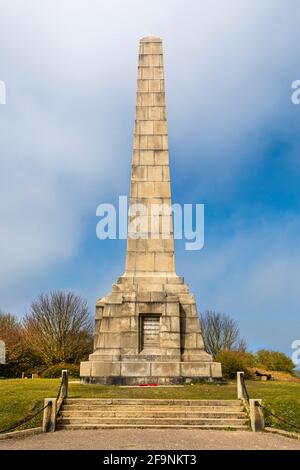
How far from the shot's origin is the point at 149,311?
56.4ft

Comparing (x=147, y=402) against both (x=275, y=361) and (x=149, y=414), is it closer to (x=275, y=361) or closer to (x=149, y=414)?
(x=149, y=414)

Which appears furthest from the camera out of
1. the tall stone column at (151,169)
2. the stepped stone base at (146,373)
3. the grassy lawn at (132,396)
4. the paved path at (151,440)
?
the tall stone column at (151,169)

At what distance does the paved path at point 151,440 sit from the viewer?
8.78 metres

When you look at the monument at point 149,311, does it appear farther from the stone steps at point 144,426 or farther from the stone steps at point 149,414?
the stone steps at point 144,426

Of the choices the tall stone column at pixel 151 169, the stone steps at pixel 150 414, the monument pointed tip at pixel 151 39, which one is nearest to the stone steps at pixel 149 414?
the stone steps at pixel 150 414

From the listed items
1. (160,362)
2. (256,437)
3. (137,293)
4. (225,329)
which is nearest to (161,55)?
(137,293)

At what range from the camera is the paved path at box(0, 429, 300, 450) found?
8.78 m

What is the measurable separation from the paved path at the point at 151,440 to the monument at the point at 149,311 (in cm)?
585

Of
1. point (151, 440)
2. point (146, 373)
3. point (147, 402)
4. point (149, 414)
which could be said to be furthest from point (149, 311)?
point (151, 440)

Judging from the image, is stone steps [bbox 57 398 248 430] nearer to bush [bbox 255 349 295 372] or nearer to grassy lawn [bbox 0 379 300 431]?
grassy lawn [bbox 0 379 300 431]

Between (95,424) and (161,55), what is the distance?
664 inches

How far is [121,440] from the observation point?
9.26 m

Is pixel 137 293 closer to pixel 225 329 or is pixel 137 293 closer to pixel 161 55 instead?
pixel 161 55

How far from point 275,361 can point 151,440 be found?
30.5 m
